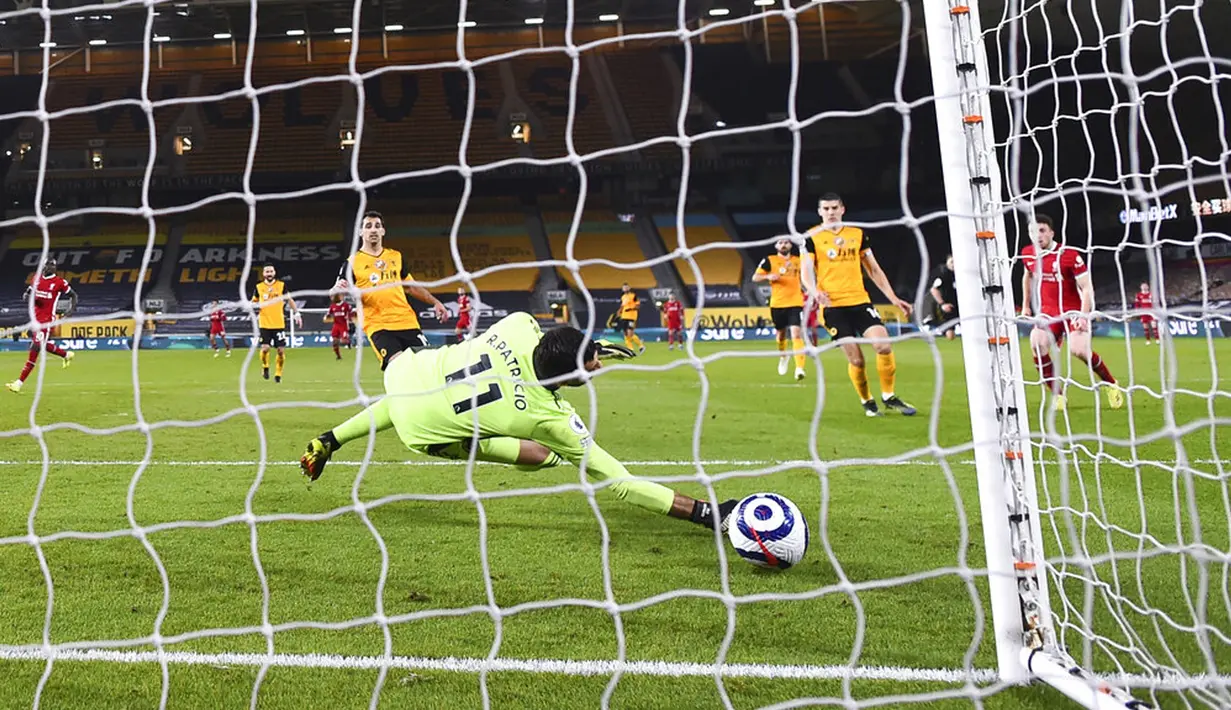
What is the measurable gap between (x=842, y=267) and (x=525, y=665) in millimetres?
6130

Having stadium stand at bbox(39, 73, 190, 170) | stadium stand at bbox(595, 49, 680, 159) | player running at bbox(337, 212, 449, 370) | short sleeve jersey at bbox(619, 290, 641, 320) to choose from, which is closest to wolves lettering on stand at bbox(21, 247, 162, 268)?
→ stadium stand at bbox(39, 73, 190, 170)

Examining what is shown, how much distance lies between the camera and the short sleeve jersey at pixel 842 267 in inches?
306

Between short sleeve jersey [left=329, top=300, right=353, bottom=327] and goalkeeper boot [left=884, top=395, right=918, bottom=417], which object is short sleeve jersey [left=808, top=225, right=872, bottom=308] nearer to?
goalkeeper boot [left=884, top=395, right=918, bottom=417]

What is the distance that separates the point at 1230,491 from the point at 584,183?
3.31m

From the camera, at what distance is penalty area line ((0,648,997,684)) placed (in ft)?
7.33

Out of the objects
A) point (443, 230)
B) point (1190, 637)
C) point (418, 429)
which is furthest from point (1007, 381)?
point (443, 230)

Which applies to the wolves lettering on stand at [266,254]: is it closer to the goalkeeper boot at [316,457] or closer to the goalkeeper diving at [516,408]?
the goalkeeper boot at [316,457]

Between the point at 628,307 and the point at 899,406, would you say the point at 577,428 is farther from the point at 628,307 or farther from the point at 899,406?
the point at 628,307

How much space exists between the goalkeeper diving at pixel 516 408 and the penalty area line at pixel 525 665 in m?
1.02

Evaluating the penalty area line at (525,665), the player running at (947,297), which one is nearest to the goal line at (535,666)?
the penalty area line at (525,665)

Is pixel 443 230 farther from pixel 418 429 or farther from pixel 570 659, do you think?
pixel 570 659

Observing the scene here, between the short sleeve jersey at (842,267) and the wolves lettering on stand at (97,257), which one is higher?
the wolves lettering on stand at (97,257)

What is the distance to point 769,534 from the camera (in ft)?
10.5

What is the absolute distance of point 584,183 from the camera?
2580 mm
